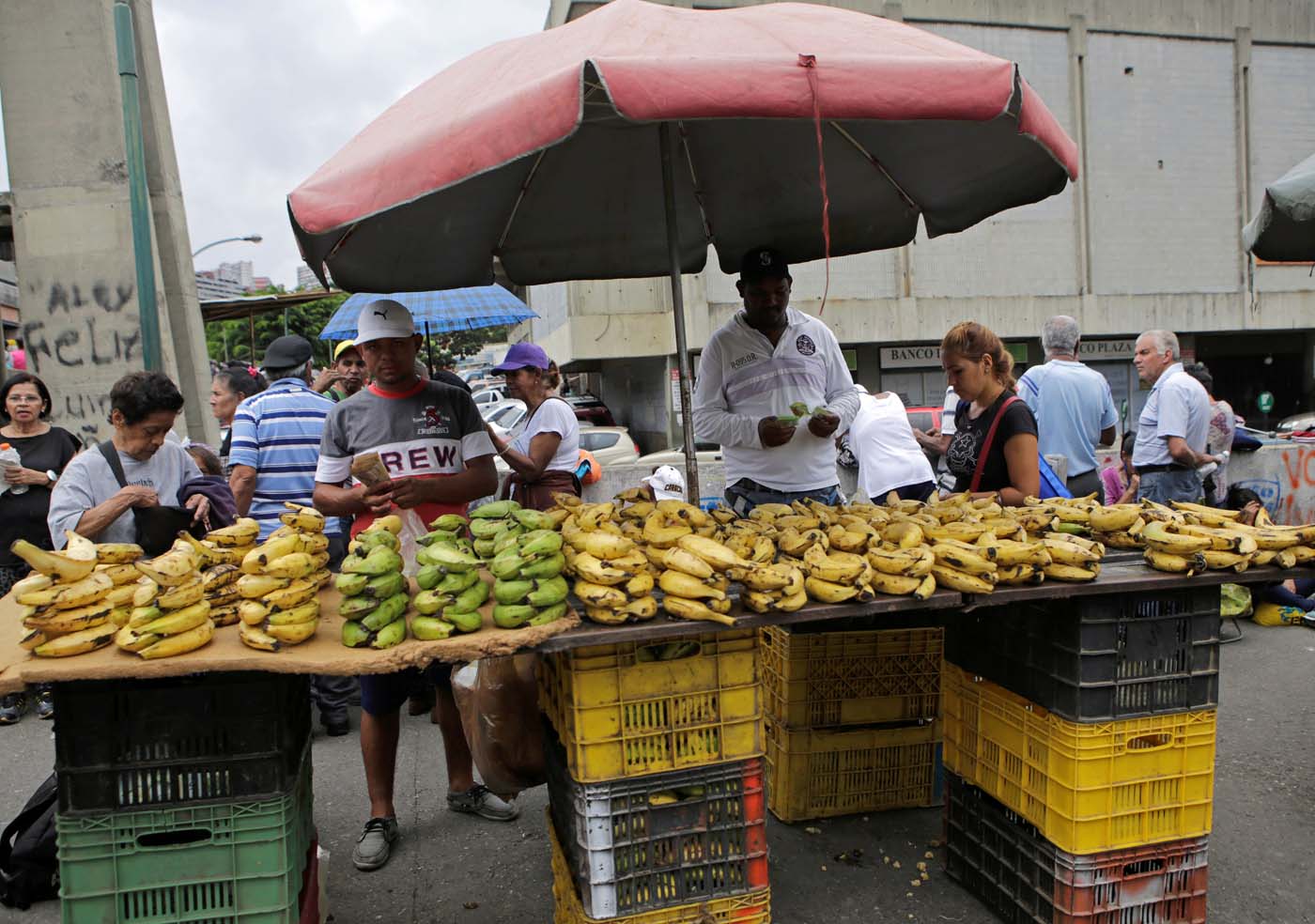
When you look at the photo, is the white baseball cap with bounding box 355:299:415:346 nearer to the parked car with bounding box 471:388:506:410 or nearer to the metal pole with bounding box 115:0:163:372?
the metal pole with bounding box 115:0:163:372

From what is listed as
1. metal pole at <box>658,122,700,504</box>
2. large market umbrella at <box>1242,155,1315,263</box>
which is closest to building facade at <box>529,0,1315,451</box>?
large market umbrella at <box>1242,155,1315,263</box>

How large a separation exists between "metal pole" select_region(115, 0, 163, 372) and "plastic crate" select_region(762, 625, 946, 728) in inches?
224

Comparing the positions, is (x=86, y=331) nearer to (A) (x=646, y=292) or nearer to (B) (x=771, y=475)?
(B) (x=771, y=475)

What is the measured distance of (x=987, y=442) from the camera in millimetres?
4012

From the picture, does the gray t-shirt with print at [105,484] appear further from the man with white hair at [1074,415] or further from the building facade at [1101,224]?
the building facade at [1101,224]

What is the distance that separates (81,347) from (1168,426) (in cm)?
1050

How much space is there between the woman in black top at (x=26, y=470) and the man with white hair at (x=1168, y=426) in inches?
285

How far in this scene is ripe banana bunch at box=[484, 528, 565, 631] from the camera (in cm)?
252

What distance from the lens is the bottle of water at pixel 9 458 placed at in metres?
5.11

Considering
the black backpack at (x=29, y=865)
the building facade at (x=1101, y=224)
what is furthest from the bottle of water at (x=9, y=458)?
the building facade at (x=1101, y=224)

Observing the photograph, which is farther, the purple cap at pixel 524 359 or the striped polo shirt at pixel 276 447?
the purple cap at pixel 524 359

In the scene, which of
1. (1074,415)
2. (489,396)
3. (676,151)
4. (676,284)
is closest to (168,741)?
(676,284)

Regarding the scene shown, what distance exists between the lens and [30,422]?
5410 mm

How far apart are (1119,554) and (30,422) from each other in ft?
20.0
